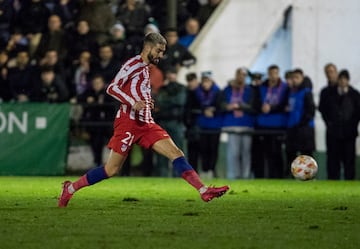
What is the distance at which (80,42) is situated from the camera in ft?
78.1

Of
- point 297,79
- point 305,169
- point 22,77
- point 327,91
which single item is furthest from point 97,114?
point 305,169

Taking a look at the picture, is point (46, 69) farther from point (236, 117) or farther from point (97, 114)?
point (236, 117)

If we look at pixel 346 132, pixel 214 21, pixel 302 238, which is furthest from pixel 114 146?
pixel 214 21

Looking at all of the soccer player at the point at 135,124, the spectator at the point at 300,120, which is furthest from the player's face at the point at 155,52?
the spectator at the point at 300,120

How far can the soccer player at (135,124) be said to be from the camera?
13.4 m

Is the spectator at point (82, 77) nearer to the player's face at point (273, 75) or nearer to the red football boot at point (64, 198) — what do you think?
the player's face at point (273, 75)

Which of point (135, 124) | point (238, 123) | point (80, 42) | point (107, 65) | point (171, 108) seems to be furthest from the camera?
point (80, 42)

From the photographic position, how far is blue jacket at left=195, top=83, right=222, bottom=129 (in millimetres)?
22158

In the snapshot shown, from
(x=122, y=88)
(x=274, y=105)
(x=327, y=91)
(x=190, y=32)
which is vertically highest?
(x=190, y=32)

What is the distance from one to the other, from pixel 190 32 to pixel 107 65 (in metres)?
2.12

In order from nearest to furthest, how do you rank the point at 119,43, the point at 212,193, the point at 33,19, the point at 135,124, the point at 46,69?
1. the point at 212,193
2. the point at 135,124
3. the point at 46,69
4. the point at 119,43
5. the point at 33,19

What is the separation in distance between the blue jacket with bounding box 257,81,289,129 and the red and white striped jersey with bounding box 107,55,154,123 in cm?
831

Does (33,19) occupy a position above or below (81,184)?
above

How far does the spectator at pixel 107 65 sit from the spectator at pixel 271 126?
9.97 ft
